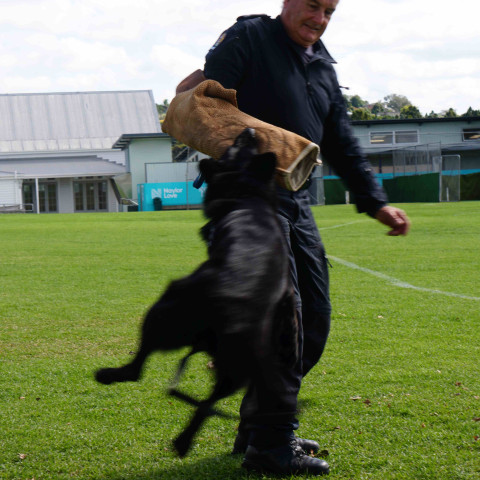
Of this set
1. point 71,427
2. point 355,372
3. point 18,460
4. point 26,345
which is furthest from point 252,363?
point 26,345

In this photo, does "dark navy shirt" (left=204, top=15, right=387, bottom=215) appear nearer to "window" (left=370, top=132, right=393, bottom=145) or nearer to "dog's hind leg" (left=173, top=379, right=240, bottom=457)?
"dog's hind leg" (left=173, top=379, right=240, bottom=457)

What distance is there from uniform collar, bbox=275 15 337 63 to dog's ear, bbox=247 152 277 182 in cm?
117

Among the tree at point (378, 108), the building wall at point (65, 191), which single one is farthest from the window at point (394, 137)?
the tree at point (378, 108)

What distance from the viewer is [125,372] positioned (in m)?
1.86

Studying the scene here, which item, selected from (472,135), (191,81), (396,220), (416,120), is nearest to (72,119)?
(416,120)

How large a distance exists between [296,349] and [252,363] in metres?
0.57

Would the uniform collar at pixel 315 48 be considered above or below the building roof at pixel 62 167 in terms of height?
below

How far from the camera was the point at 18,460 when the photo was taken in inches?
131

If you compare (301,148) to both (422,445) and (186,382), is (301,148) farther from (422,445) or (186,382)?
(186,382)

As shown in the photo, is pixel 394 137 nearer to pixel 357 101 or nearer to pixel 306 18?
pixel 306 18

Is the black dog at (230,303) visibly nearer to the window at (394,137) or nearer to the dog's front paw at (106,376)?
the dog's front paw at (106,376)

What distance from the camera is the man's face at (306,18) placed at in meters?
2.92

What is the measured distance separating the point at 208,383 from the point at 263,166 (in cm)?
65

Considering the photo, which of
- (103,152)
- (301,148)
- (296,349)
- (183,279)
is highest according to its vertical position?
(103,152)
